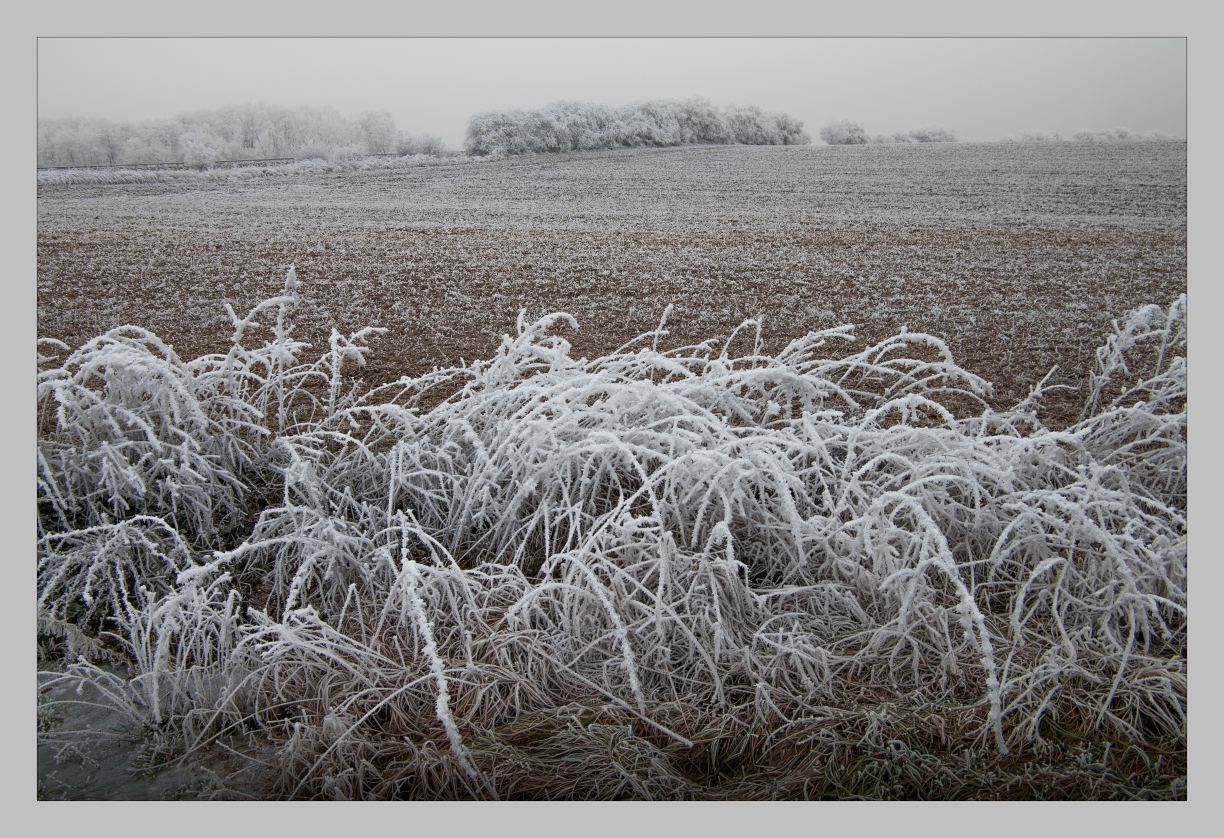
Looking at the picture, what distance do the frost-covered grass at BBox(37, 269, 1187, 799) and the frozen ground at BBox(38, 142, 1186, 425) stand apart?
0.75 meters

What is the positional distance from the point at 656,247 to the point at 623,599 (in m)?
2.75

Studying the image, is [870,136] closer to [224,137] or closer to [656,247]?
[656,247]

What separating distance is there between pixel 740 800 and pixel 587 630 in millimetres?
404

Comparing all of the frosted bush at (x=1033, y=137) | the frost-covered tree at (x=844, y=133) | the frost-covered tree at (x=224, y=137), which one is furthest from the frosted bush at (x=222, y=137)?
the frosted bush at (x=1033, y=137)

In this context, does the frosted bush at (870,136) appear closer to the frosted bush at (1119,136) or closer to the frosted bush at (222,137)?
the frosted bush at (1119,136)

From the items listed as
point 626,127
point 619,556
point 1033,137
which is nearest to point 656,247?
point 626,127

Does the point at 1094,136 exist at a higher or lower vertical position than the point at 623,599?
higher

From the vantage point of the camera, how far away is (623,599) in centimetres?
143

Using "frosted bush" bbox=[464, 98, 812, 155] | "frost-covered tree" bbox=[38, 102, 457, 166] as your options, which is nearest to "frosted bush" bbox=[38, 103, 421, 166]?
"frost-covered tree" bbox=[38, 102, 457, 166]

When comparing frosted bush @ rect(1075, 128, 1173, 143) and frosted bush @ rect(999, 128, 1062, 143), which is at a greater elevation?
frosted bush @ rect(999, 128, 1062, 143)

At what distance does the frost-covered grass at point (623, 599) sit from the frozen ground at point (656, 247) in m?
0.75

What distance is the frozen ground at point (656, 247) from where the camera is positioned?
8.40 feet

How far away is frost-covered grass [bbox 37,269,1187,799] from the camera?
1.24 meters

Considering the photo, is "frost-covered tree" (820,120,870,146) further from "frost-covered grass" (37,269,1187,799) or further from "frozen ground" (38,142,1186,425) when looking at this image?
"frost-covered grass" (37,269,1187,799)
